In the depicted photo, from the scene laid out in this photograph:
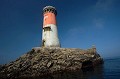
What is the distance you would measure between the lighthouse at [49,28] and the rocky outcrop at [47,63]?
4809 mm

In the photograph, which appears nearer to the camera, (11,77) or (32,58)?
(11,77)

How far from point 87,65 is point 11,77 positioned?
1694 cm

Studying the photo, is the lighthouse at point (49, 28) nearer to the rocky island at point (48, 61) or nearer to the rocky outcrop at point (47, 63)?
the rocky island at point (48, 61)

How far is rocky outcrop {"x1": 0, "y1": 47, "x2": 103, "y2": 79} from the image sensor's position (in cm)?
2383

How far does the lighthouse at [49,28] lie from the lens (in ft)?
115

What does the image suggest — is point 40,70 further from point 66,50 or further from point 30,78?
point 66,50

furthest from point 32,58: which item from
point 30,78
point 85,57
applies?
point 85,57

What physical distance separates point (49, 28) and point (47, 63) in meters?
12.2

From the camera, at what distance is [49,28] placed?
116 feet

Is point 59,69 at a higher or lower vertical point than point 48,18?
lower

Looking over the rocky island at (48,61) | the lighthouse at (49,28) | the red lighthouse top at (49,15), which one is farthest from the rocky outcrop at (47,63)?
the red lighthouse top at (49,15)

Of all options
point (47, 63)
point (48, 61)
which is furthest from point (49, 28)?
point (47, 63)

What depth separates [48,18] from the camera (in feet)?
118

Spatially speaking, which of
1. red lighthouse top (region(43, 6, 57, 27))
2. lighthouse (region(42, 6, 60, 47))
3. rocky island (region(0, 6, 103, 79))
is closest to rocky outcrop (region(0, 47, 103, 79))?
rocky island (region(0, 6, 103, 79))
